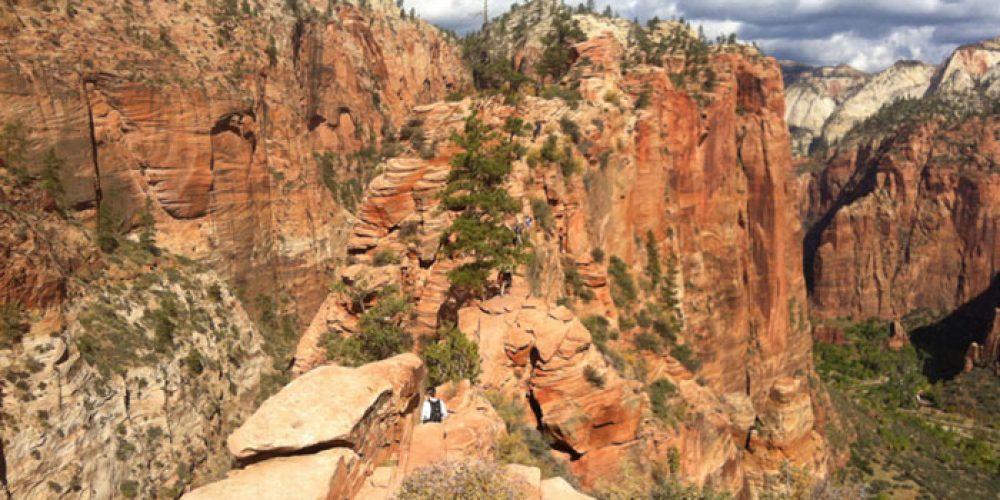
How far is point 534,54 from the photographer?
56938mm

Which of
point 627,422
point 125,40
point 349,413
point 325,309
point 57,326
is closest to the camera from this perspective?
point 349,413

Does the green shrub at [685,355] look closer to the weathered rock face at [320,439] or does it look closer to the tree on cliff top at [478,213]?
the tree on cliff top at [478,213]

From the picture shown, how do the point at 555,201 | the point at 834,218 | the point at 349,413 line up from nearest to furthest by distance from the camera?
the point at 349,413
the point at 555,201
the point at 834,218

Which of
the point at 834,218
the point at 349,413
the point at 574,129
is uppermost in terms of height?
the point at 574,129

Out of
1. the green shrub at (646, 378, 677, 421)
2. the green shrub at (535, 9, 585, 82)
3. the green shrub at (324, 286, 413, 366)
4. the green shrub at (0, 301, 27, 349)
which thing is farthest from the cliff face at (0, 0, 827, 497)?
the green shrub at (535, 9, 585, 82)

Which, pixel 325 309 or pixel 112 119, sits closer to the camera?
pixel 325 309

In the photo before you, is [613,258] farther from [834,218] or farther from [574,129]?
[834,218]

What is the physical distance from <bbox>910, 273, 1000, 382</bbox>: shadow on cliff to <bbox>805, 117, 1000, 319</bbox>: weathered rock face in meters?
2.59

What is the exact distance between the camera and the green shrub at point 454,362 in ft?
56.5

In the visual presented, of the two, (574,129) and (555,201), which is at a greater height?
(574,129)

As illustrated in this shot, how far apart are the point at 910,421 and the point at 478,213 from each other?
91940 mm

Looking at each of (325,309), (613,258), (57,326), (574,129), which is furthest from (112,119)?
(613,258)

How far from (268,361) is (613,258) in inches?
1195

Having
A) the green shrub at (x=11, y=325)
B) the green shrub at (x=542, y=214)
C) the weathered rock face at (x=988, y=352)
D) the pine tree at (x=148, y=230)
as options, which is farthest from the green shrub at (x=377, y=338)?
the weathered rock face at (x=988, y=352)
